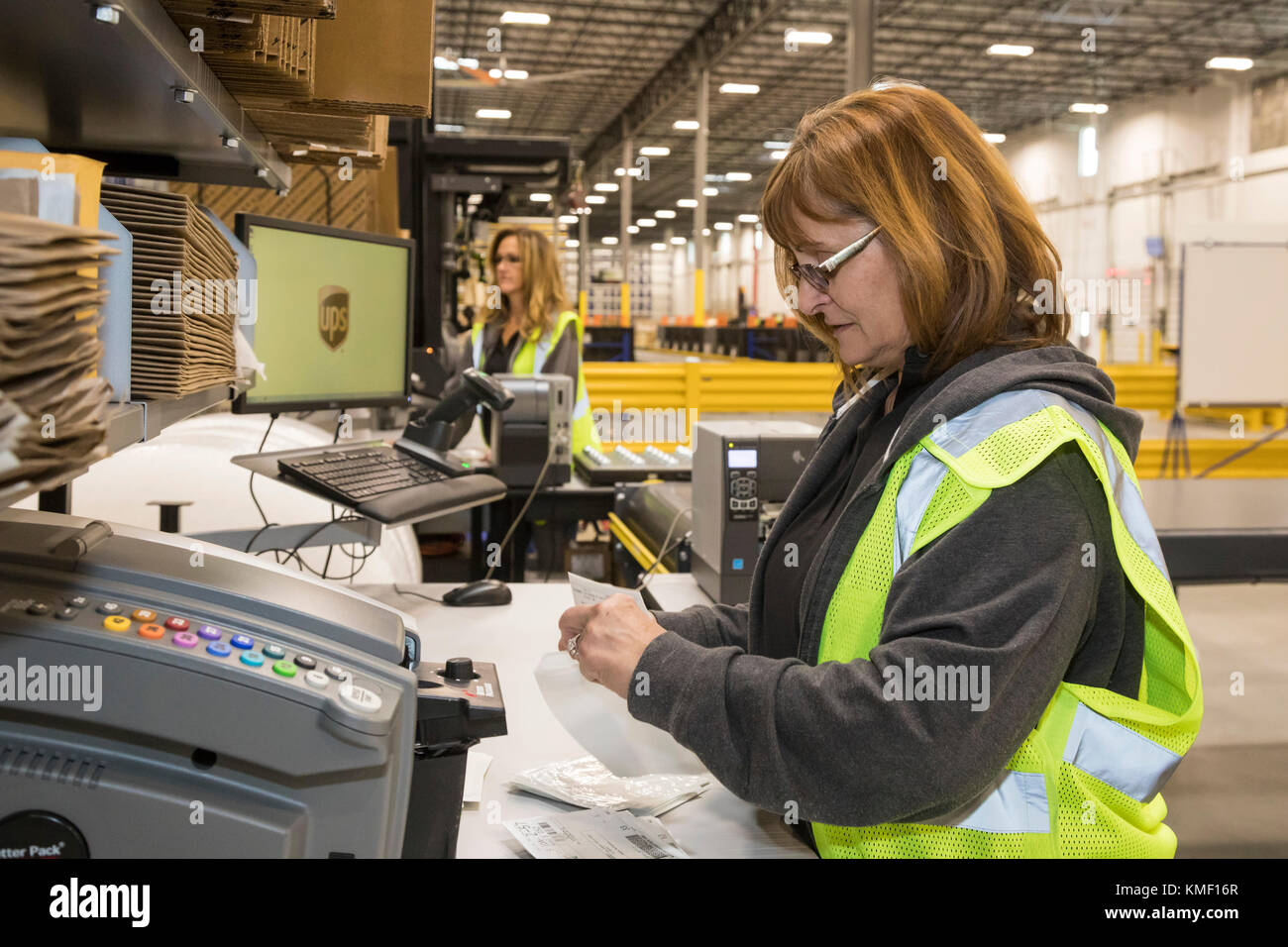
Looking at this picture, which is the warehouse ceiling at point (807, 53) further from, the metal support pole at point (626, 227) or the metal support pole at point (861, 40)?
the metal support pole at point (861, 40)

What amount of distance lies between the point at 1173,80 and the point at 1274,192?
283 cm

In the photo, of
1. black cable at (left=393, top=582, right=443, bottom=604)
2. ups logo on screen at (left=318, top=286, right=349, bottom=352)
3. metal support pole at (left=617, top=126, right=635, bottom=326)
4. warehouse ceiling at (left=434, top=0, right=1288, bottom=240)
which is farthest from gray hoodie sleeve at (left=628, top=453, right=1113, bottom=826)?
metal support pole at (left=617, top=126, right=635, bottom=326)

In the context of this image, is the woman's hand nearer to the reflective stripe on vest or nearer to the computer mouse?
the reflective stripe on vest

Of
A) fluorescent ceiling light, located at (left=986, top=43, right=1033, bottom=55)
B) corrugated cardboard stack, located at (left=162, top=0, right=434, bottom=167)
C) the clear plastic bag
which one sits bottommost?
the clear plastic bag

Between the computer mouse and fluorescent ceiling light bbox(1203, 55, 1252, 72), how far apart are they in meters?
14.5

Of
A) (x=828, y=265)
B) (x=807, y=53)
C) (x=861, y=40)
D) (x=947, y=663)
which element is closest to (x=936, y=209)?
(x=828, y=265)

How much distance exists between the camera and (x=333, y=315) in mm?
2332

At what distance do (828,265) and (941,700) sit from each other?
0.48 meters

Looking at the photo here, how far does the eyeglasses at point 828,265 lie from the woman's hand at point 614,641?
41cm

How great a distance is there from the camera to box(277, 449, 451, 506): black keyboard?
1.97 metres

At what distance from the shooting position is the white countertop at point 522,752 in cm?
122

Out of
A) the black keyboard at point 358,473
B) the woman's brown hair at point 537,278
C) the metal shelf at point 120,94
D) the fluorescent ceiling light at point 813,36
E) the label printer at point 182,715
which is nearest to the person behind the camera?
the label printer at point 182,715

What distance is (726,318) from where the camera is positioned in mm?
27234

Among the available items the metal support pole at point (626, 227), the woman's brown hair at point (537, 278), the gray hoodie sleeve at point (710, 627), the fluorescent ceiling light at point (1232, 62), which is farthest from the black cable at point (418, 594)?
the fluorescent ceiling light at point (1232, 62)
